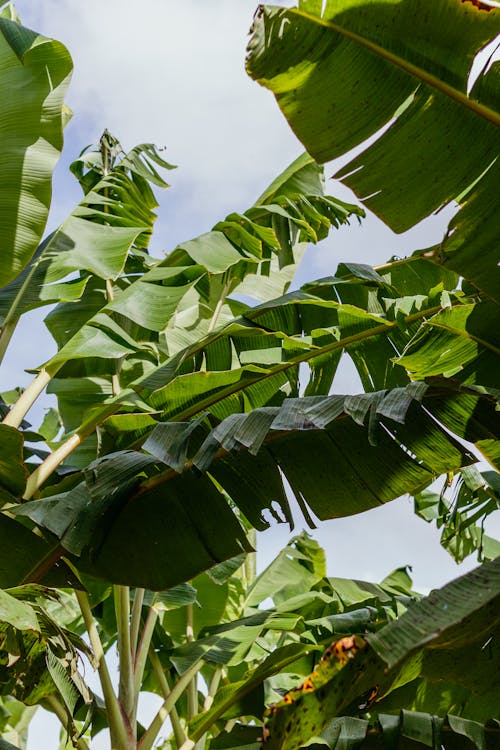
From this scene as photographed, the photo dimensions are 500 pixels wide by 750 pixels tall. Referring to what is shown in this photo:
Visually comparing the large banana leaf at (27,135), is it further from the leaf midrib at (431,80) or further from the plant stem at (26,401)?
the leaf midrib at (431,80)

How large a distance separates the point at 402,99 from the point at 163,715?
251 centimetres

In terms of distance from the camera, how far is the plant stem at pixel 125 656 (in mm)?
2940

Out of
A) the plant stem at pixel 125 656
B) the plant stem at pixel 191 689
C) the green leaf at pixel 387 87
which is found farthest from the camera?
the plant stem at pixel 191 689

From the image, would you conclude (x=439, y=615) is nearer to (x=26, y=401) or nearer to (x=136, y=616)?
(x=26, y=401)

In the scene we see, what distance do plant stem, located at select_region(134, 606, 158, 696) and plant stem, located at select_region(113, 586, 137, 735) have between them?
2.1 inches

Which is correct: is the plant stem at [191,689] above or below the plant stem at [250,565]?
below

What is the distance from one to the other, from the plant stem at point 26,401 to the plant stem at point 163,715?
1.32 meters

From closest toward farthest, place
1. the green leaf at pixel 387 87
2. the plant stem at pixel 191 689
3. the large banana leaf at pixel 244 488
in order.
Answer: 1. the green leaf at pixel 387 87
2. the large banana leaf at pixel 244 488
3. the plant stem at pixel 191 689

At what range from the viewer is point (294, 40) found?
70.9 inches

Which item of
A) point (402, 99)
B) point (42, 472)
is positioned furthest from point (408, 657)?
point (42, 472)

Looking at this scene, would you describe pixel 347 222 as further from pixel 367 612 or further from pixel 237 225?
pixel 367 612

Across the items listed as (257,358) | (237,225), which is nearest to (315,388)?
(257,358)

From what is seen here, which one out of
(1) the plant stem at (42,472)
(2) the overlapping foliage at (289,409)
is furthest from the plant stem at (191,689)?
(1) the plant stem at (42,472)

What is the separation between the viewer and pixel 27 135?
286 cm
